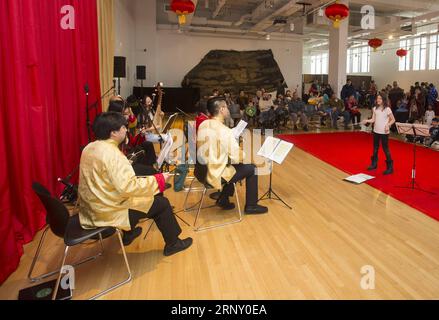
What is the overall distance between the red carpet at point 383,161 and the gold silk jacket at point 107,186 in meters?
3.37

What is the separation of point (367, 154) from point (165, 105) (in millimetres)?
9618

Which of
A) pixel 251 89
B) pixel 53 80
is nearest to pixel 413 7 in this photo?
pixel 251 89

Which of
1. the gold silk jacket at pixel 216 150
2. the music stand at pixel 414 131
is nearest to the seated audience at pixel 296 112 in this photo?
the music stand at pixel 414 131

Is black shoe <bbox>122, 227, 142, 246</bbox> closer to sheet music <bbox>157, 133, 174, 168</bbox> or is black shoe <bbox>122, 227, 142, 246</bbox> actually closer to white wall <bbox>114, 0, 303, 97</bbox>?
sheet music <bbox>157, 133, 174, 168</bbox>

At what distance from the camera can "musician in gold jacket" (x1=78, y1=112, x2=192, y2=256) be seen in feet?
7.77

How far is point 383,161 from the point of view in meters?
6.32

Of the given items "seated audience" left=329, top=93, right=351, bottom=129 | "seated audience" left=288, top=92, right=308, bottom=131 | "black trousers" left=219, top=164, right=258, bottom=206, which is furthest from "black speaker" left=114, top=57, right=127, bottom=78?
"seated audience" left=329, top=93, right=351, bottom=129

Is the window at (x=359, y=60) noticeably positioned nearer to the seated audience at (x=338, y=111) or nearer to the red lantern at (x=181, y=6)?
the seated audience at (x=338, y=111)

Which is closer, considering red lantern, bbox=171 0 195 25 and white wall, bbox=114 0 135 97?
red lantern, bbox=171 0 195 25

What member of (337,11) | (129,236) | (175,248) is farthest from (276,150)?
(337,11)

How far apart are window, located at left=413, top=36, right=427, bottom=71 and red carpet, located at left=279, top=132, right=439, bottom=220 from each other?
448 inches

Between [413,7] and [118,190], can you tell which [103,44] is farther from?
[413,7]

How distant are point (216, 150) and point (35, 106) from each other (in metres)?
1.86
